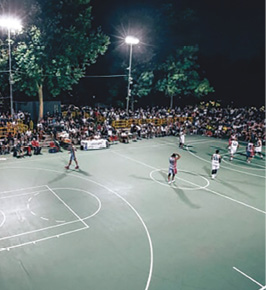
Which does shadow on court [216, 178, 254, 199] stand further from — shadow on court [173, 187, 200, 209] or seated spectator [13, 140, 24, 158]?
seated spectator [13, 140, 24, 158]

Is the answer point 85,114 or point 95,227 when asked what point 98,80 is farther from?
point 95,227

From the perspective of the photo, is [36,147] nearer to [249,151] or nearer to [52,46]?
[52,46]

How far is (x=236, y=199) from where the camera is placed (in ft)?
42.6

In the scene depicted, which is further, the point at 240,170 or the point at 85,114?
the point at 85,114

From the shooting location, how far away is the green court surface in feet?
25.2

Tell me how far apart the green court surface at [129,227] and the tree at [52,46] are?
1071 cm

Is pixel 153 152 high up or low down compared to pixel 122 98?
down

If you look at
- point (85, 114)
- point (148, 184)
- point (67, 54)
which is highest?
point (67, 54)

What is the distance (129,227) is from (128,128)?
18619 mm

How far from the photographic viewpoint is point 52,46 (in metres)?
26.8

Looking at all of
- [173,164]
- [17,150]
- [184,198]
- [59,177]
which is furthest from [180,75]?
[184,198]

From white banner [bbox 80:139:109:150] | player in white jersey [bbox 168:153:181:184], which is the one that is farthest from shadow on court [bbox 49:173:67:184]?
white banner [bbox 80:139:109:150]

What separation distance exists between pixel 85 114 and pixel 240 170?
Result: 58.2 feet

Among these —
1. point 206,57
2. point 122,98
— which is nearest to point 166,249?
point 122,98
